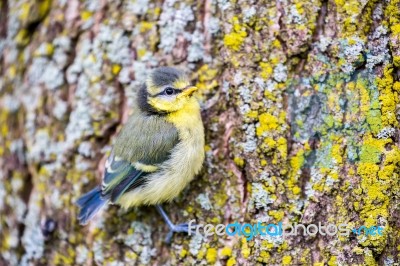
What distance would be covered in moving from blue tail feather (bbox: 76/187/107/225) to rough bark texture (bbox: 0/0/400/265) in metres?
0.15

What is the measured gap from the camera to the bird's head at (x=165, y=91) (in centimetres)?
284

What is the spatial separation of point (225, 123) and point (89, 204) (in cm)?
91

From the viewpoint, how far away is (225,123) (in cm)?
279

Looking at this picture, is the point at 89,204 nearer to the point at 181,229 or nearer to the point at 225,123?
the point at 181,229

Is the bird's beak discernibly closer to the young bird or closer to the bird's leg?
the young bird

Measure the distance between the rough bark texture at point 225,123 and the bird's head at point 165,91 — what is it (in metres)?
0.12

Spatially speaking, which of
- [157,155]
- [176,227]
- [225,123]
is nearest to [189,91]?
[225,123]

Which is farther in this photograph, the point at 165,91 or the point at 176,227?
the point at 165,91

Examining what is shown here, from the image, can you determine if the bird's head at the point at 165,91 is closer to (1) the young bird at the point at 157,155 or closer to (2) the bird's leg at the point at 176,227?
(1) the young bird at the point at 157,155

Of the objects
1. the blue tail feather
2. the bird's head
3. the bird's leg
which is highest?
the bird's head

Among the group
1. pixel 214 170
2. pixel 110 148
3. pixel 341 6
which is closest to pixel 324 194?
pixel 214 170

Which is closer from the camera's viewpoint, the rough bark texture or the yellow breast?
the rough bark texture

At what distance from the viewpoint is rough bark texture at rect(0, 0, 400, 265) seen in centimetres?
243

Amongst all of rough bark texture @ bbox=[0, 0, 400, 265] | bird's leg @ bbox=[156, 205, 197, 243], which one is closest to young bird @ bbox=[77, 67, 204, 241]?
bird's leg @ bbox=[156, 205, 197, 243]
